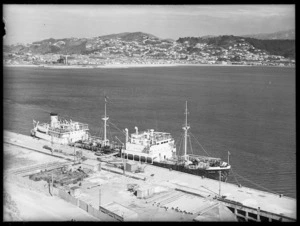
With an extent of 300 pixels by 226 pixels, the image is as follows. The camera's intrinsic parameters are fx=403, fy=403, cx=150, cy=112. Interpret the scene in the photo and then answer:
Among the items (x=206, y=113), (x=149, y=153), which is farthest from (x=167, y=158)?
(x=206, y=113)

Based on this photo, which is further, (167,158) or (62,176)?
(167,158)

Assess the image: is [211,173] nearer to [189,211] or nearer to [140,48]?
[189,211]

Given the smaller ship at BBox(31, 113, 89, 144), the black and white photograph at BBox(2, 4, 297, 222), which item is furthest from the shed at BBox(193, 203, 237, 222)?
the smaller ship at BBox(31, 113, 89, 144)

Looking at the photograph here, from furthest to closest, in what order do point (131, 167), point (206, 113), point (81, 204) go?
point (206, 113) → point (131, 167) → point (81, 204)

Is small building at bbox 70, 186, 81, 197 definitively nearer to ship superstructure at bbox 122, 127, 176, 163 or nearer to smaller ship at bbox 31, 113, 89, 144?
ship superstructure at bbox 122, 127, 176, 163

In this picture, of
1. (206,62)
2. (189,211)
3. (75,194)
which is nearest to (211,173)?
(189,211)

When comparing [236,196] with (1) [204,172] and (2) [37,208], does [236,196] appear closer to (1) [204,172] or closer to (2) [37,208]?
(1) [204,172]

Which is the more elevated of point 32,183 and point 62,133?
point 62,133

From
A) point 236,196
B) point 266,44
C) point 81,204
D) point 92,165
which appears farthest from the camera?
point 266,44
